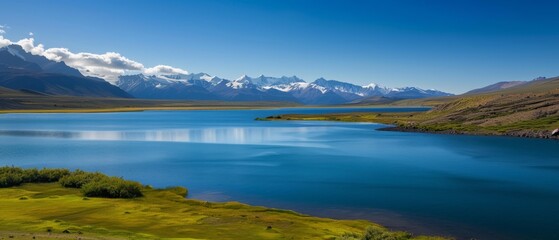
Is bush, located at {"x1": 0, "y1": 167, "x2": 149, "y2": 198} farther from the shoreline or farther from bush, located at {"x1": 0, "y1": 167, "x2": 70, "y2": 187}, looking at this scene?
the shoreline

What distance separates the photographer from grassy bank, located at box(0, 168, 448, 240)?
3309 cm

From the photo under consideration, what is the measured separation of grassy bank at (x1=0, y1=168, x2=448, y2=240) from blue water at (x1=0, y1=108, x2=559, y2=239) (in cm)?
630

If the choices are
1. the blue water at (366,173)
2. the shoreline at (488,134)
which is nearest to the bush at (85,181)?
the blue water at (366,173)

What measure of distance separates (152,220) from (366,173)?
4427 cm

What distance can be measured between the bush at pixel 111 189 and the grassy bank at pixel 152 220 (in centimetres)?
104

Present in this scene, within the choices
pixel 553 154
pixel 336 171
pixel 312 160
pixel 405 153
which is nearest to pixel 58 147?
pixel 312 160

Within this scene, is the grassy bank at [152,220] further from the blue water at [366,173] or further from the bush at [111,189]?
the blue water at [366,173]

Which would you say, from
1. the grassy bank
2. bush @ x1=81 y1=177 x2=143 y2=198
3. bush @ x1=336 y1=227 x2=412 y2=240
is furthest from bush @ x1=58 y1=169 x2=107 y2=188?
bush @ x1=336 y1=227 x2=412 y2=240

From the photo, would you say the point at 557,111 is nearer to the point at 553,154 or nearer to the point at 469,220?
the point at 553,154

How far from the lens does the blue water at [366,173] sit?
46.6 meters

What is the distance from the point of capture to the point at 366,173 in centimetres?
7494

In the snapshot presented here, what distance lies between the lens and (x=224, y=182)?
66.2 meters

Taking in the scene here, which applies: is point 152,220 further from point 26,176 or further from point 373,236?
point 26,176

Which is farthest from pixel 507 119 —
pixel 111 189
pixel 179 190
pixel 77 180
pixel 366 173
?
pixel 77 180
